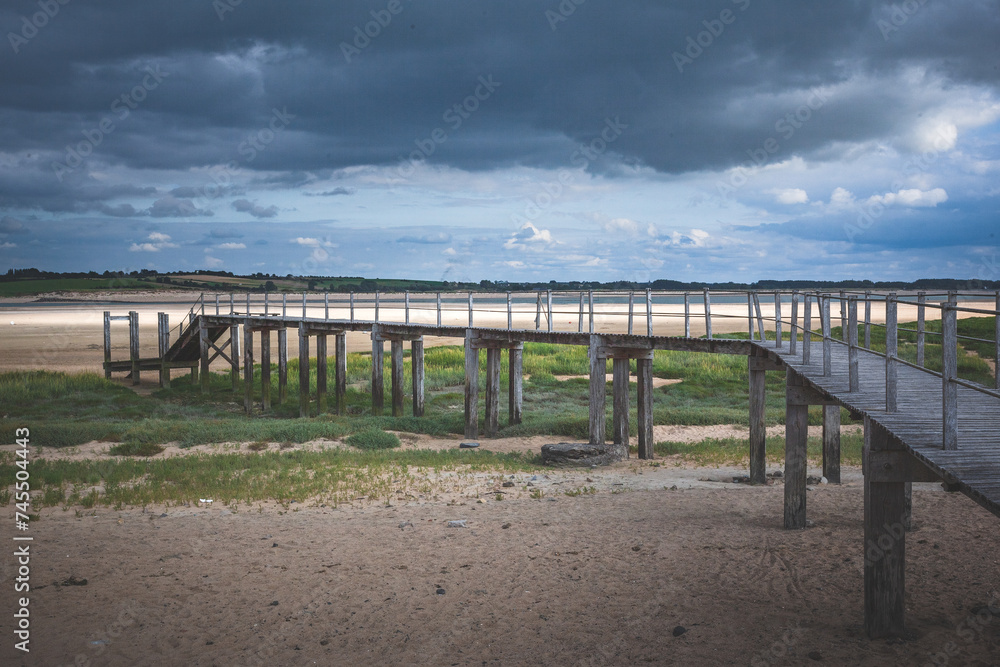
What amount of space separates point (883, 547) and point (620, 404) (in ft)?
38.4

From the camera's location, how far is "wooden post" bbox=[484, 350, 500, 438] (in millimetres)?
21109

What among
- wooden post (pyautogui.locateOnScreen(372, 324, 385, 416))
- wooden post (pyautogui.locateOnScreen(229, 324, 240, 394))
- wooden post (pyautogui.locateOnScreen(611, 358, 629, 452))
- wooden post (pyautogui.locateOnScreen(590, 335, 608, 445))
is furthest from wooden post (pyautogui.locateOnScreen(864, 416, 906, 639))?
wooden post (pyautogui.locateOnScreen(229, 324, 240, 394))

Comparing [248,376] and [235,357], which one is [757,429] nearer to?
[248,376]

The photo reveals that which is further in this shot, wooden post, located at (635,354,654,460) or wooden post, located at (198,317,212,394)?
wooden post, located at (198,317,212,394)

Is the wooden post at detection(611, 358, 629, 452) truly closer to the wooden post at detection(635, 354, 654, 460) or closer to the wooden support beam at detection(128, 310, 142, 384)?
the wooden post at detection(635, 354, 654, 460)

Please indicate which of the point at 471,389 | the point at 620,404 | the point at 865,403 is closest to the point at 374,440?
the point at 471,389

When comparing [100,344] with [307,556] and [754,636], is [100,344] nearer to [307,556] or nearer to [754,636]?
[307,556]

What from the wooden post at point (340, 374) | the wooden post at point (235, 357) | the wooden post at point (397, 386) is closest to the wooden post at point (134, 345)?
the wooden post at point (235, 357)

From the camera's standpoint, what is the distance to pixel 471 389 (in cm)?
2139

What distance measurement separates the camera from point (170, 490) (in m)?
13.2

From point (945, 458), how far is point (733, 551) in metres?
4.04

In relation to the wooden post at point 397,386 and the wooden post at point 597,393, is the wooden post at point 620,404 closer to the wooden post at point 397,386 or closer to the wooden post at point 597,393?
the wooden post at point 597,393

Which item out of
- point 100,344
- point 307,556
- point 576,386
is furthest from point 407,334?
point 100,344

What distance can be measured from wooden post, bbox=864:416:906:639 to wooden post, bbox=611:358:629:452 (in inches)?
437
